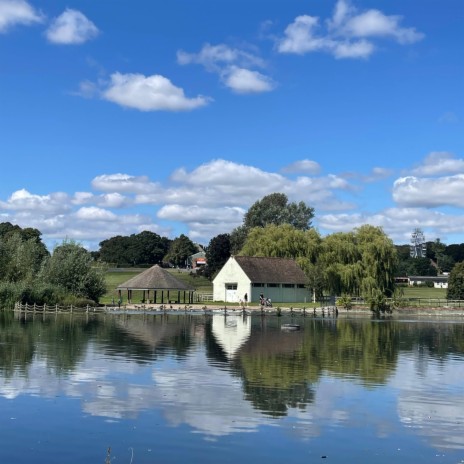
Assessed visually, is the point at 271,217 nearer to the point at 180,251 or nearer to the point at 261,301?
the point at 261,301

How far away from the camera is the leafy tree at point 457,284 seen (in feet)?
272

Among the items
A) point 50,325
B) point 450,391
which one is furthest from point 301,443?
point 50,325

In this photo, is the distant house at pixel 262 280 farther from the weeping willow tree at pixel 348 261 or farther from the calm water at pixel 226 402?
the calm water at pixel 226 402

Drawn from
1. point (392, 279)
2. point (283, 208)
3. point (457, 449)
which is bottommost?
point (457, 449)

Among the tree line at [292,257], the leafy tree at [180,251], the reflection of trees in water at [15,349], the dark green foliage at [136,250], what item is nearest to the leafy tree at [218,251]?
the tree line at [292,257]

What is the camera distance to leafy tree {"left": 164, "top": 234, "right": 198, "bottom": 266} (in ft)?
597

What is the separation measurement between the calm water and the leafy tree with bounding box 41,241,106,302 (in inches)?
1252

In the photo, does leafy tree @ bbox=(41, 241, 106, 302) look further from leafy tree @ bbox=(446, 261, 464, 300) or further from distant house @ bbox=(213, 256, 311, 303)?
leafy tree @ bbox=(446, 261, 464, 300)

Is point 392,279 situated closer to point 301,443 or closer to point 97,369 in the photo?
point 97,369

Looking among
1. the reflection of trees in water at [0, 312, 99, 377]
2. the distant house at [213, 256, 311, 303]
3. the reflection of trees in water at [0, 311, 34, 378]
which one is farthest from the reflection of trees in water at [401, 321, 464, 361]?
the distant house at [213, 256, 311, 303]

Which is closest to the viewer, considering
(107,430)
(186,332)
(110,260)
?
(107,430)

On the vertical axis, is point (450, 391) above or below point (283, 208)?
below

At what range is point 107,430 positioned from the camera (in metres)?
15.2

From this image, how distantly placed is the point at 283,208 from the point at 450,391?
96.2m
